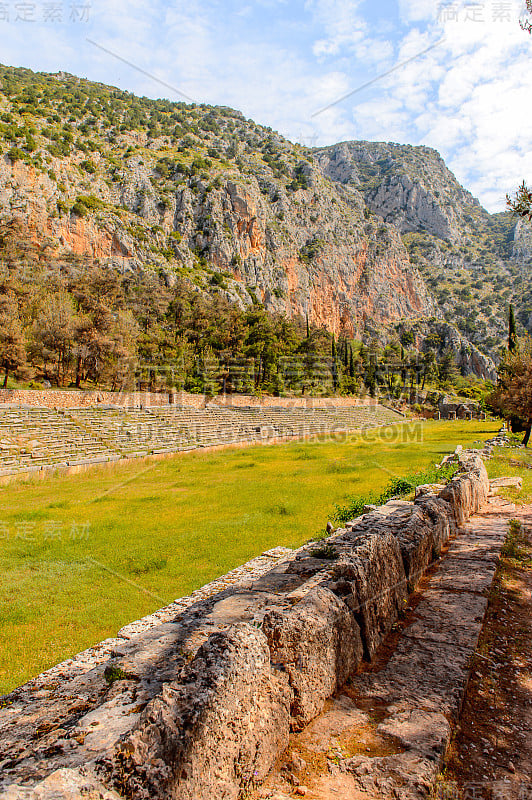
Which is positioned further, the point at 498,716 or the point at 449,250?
the point at 449,250

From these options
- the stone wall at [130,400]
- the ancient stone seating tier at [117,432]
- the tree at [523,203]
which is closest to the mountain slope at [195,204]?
the stone wall at [130,400]

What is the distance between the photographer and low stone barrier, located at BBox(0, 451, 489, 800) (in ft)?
6.20

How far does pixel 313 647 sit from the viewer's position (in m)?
2.91

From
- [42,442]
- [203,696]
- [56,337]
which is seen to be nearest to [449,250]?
[56,337]

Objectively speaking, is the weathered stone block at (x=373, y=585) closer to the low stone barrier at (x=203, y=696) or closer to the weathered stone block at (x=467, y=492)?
the low stone barrier at (x=203, y=696)

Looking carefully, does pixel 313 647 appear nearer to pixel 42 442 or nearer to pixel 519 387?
pixel 42 442

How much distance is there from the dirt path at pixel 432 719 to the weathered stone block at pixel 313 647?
11 centimetres

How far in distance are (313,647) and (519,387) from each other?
1150 inches

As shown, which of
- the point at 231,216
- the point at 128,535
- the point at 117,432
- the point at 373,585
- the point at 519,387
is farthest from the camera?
the point at 231,216

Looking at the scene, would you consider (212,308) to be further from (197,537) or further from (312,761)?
(312,761)

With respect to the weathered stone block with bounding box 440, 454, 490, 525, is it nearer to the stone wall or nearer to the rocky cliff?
the stone wall

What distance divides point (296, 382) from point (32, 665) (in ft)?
179

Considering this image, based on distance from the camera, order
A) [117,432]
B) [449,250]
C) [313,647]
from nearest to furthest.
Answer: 1. [313,647]
2. [117,432]
3. [449,250]

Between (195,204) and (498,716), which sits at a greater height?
(195,204)
